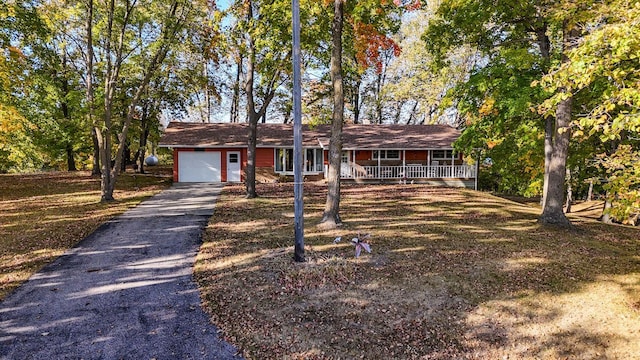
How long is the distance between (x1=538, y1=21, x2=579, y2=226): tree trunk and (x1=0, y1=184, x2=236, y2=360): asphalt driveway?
403 inches

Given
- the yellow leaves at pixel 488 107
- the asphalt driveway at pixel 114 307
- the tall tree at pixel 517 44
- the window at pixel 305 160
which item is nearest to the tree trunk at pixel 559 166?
the tall tree at pixel 517 44

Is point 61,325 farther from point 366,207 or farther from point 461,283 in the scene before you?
point 366,207

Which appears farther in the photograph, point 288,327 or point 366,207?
point 366,207

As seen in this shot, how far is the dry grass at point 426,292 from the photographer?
4863 mm

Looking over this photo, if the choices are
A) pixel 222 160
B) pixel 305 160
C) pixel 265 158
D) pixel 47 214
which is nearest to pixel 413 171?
pixel 305 160

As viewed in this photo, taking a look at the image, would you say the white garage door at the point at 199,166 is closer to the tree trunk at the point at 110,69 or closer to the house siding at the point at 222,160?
the house siding at the point at 222,160

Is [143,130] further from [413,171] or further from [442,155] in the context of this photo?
[442,155]

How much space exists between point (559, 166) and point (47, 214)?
648 inches

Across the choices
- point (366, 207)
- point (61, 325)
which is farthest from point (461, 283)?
point (366, 207)

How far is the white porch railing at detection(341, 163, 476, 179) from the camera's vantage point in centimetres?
2436

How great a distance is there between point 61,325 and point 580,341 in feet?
23.9

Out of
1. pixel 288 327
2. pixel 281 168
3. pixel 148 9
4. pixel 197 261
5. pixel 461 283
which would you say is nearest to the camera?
pixel 288 327

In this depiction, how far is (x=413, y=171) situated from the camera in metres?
24.6

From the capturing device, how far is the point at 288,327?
17.0 ft
